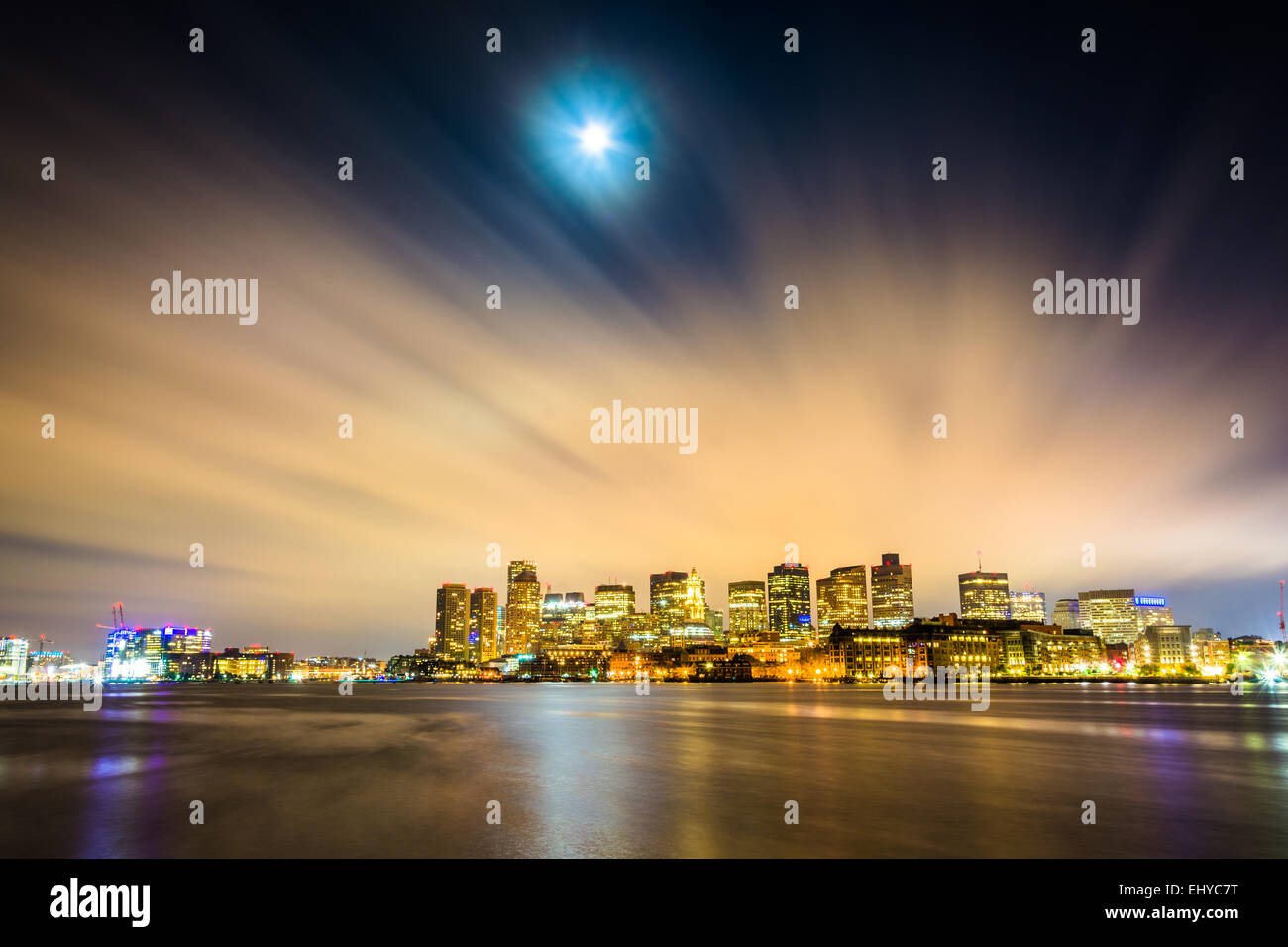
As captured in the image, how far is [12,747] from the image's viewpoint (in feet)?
152

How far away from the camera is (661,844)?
19.7m

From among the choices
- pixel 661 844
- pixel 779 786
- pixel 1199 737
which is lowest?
pixel 1199 737

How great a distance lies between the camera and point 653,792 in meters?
28.3

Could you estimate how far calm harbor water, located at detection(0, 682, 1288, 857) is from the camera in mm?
20219

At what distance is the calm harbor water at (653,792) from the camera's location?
796 inches
